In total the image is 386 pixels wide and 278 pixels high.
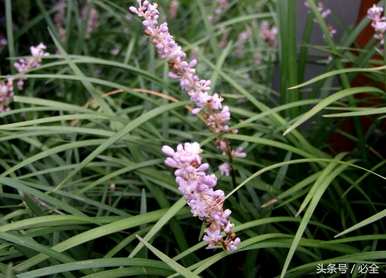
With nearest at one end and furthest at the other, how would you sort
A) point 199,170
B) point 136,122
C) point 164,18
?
point 199,170 < point 136,122 < point 164,18

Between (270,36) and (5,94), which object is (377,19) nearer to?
(5,94)

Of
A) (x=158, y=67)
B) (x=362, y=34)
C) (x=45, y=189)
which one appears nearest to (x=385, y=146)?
(x=362, y=34)

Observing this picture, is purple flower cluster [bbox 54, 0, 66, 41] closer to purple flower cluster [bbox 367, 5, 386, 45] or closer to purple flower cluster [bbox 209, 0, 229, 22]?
purple flower cluster [bbox 209, 0, 229, 22]

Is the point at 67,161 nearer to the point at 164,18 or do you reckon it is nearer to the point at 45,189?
the point at 45,189

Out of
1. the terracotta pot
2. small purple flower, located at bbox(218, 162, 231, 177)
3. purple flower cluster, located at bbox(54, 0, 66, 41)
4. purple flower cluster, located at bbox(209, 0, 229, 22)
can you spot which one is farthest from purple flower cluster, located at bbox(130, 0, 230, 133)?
purple flower cluster, located at bbox(209, 0, 229, 22)

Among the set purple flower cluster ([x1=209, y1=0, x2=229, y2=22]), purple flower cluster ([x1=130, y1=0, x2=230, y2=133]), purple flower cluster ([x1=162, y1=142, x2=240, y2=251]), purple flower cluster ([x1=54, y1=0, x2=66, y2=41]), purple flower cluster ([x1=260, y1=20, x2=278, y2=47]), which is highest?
purple flower cluster ([x1=54, y1=0, x2=66, y2=41])

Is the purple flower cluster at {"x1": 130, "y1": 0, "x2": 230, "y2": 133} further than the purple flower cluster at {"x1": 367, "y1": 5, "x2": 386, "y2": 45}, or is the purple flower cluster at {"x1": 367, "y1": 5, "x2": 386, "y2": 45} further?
the purple flower cluster at {"x1": 367, "y1": 5, "x2": 386, "y2": 45}

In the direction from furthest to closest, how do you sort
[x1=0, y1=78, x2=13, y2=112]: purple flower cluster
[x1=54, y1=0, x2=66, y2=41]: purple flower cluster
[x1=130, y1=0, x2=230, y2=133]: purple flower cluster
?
[x1=54, y1=0, x2=66, y2=41]: purple flower cluster
[x1=0, y1=78, x2=13, y2=112]: purple flower cluster
[x1=130, y1=0, x2=230, y2=133]: purple flower cluster
